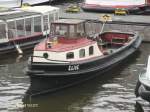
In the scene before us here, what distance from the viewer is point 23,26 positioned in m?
28.0

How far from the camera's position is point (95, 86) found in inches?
818

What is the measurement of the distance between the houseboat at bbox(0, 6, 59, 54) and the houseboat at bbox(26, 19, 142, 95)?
171 inches

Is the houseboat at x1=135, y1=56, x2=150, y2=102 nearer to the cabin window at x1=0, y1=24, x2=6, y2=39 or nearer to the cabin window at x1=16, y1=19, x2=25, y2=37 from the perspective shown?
the cabin window at x1=0, y1=24, x2=6, y2=39

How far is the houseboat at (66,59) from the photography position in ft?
62.0

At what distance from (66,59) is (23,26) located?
887 centimetres

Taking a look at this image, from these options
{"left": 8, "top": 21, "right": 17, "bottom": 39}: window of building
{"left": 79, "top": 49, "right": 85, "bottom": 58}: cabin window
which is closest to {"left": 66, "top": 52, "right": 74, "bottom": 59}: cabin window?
{"left": 79, "top": 49, "right": 85, "bottom": 58}: cabin window

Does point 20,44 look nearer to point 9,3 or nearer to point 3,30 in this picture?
point 3,30

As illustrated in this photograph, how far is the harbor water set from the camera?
18062mm

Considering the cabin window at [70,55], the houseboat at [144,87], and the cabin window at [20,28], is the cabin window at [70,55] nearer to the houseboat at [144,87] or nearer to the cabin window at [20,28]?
the houseboat at [144,87]

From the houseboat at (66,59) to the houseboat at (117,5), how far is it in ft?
50.5

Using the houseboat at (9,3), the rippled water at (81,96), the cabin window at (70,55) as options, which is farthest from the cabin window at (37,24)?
the houseboat at (9,3)

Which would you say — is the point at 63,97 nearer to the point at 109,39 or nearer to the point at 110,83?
the point at 110,83

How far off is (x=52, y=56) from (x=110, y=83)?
3.41 m

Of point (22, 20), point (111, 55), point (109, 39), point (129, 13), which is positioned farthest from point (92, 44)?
point (129, 13)
